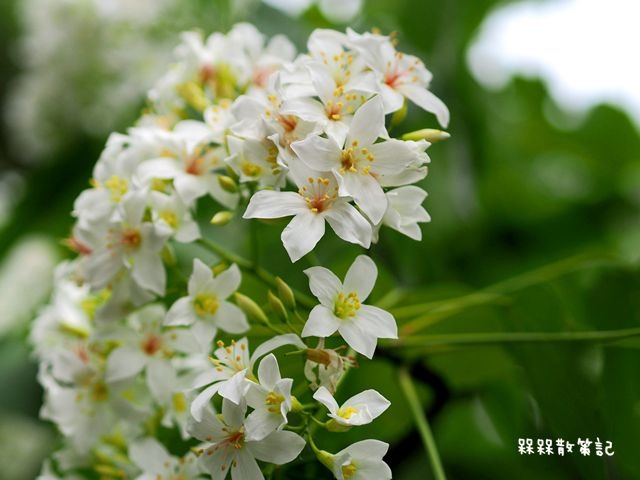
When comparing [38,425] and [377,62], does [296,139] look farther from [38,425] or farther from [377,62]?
[38,425]

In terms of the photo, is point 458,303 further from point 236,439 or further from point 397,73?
point 236,439

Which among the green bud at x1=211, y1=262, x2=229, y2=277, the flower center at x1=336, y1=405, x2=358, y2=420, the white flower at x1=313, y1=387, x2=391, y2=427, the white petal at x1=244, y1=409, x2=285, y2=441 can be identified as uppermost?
the green bud at x1=211, y1=262, x2=229, y2=277

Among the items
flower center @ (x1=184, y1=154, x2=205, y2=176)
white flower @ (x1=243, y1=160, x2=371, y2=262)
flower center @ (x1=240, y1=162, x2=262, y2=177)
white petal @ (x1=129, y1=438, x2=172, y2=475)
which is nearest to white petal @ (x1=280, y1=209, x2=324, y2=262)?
white flower @ (x1=243, y1=160, x2=371, y2=262)

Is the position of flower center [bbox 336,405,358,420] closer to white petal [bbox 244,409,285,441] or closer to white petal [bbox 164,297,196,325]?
white petal [bbox 244,409,285,441]

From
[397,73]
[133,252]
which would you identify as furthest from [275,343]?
[397,73]

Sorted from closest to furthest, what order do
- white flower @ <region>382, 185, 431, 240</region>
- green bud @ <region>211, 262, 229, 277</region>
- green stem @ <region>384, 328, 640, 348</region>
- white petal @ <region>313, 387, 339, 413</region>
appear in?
white petal @ <region>313, 387, 339, 413</region> → white flower @ <region>382, 185, 431, 240</region> → green bud @ <region>211, 262, 229, 277</region> → green stem @ <region>384, 328, 640, 348</region>

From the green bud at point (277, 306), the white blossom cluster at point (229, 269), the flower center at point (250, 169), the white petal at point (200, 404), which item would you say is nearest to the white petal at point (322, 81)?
the white blossom cluster at point (229, 269)

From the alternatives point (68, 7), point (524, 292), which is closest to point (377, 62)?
point (524, 292)
